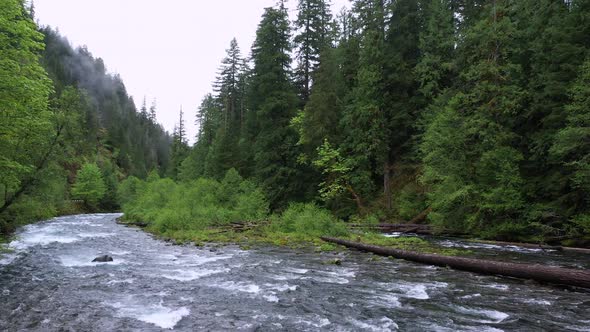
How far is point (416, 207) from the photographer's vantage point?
27.7 metres

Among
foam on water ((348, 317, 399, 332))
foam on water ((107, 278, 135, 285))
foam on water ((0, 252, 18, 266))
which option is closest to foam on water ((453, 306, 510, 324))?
foam on water ((348, 317, 399, 332))

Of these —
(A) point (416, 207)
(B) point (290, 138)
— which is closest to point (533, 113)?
(A) point (416, 207)

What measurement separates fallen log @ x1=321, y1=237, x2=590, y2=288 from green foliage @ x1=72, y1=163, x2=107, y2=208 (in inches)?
2847

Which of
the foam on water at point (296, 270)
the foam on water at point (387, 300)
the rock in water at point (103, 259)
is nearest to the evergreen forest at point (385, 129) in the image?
the rock in water at point (103, 259)

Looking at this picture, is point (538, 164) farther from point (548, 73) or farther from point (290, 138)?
point (290, 138)

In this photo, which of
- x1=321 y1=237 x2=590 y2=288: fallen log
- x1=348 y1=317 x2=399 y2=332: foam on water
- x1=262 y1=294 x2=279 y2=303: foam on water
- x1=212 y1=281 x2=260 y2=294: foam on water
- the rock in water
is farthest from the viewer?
the rock in water

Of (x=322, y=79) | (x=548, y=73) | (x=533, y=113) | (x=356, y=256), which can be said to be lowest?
(x=356, y=256)

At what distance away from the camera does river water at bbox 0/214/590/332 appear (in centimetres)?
706

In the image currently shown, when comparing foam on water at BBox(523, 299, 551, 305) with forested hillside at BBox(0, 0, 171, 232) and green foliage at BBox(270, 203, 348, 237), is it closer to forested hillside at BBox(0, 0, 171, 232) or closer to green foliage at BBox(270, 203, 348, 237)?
green foliage at BBox(270, 203, 348, 237)

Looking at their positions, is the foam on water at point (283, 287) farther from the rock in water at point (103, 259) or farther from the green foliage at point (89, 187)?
the green foliage at point (89, 187)

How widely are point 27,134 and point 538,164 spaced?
81.9ft

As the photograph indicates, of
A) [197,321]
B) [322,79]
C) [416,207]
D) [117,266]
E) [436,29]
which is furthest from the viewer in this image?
[322,79]

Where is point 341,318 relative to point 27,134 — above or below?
below

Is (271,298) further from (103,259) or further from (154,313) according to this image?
(103,259)
